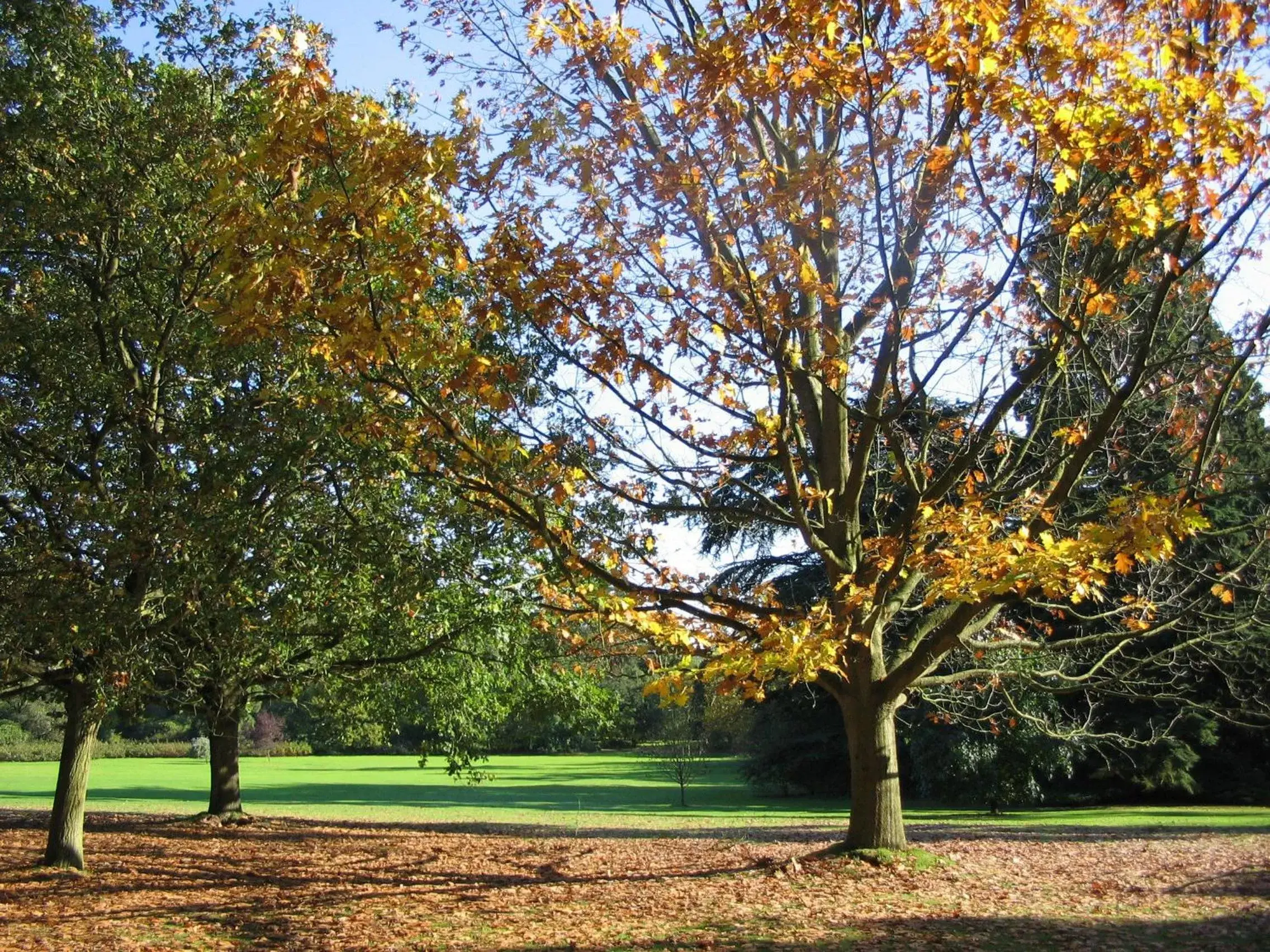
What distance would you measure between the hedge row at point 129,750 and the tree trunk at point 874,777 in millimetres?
52741

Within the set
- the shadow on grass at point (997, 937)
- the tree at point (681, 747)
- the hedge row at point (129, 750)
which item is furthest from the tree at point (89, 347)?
the hedge row at point (129, 750)

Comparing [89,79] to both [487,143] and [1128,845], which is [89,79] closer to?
[487,143]

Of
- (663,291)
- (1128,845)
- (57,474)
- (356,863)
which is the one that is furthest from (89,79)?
(1128,845)

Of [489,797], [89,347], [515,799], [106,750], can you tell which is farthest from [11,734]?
[89,347]

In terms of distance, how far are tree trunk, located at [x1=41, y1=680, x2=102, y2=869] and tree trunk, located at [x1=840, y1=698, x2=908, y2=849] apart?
852 centimetres

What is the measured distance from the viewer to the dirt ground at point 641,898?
738 cm

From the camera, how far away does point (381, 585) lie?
34.7ft

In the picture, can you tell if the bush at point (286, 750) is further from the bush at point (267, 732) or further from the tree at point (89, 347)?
the tree at point (89, 347)

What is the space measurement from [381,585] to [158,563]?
219 centimetres

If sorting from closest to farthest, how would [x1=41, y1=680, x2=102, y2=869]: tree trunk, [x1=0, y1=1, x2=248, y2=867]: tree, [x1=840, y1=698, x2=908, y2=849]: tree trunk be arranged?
[x1=840, y1=698, x2=908, y2=849]: tree trunk < [x1=0, y1=1, x2=248, y2=867]: tree < [x1=41, y1=680, x2=102, y2=869]: tree trunk

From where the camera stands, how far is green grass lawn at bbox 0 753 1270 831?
72.7 feet

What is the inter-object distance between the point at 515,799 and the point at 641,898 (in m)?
24.0

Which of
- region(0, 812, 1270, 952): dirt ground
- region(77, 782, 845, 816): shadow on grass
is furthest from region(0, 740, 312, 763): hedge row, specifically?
region(0, 812, 1270, 952): dirt ground

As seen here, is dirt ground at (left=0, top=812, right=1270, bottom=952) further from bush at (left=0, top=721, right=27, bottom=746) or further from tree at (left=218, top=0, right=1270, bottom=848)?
bush at (left=0, top=721, right=27, bottom=746)
